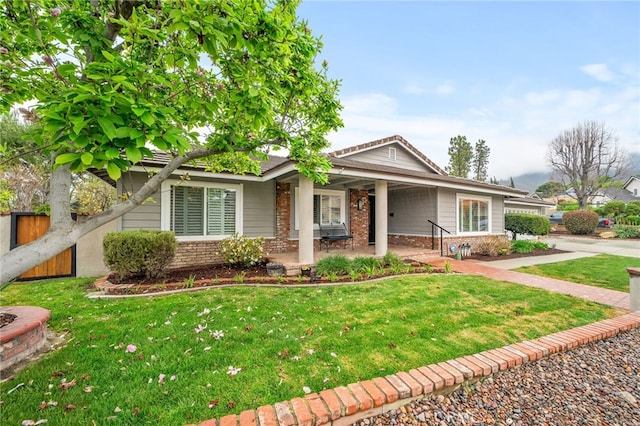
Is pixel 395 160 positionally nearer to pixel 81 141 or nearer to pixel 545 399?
pixel 545 399

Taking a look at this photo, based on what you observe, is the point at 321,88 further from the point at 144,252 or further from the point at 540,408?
the point at 144,252

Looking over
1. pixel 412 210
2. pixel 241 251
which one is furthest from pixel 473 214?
pixel 241 251

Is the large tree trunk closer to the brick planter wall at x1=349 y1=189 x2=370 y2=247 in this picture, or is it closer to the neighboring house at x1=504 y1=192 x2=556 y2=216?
the brick planter wall at x1=349 y1=189 x2=370 y2=247

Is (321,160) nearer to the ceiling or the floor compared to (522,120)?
nearer to the floor

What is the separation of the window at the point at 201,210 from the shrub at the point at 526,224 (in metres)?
18.4

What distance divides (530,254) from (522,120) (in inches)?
532

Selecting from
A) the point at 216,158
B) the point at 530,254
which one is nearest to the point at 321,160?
the point at 216,158

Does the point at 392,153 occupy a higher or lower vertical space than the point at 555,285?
higher

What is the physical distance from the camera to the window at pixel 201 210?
7.90 m

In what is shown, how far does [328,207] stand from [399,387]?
9106mm

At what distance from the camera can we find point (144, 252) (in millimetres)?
6090

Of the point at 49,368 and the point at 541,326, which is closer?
the point at 49,368

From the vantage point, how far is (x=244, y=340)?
11.0 ft

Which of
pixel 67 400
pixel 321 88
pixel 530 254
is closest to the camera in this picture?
pixel 67 400
